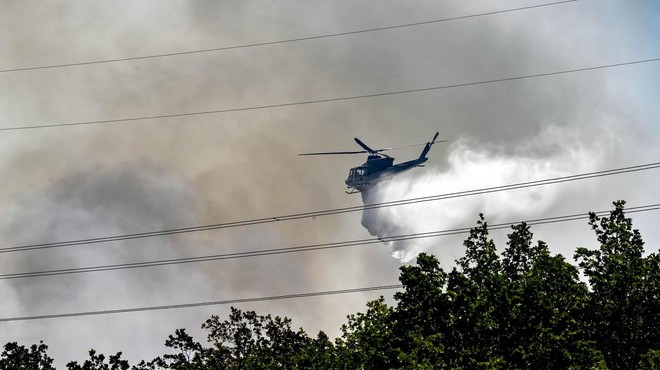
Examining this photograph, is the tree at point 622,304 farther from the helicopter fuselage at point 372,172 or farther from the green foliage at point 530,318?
the helicopter fuselage at point 372,172

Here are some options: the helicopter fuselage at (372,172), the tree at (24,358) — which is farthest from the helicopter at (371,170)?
the tree at (24,358)

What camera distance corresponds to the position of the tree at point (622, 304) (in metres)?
56.3

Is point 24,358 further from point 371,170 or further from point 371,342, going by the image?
point 371,170

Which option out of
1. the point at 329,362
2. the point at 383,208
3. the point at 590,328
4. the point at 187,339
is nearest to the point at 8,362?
the point at 187,339

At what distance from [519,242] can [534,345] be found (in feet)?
61.3

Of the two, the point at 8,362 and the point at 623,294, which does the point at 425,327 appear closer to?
the point at 623,294

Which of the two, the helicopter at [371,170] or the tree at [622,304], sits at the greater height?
the helicopter at [371,170]

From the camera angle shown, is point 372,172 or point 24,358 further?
point 372,172

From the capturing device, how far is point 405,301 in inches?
2306

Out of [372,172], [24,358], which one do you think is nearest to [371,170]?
[372,172]

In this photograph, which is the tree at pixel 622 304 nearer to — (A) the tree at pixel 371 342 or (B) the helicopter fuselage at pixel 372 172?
(A) the tree at pixel 371 342

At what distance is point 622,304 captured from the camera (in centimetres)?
5694

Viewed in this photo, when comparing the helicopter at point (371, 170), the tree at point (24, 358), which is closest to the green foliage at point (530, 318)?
the tree at point (24, 358)

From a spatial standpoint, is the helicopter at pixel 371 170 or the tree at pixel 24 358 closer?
the tree at pixel 24 358
